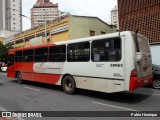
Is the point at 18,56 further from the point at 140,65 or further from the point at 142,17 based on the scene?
the point at 142,17

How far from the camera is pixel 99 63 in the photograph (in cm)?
970

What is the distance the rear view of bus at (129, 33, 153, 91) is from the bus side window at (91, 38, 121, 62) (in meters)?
0.71

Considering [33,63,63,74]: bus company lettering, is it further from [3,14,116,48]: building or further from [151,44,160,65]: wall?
[3,14,116,48]: building

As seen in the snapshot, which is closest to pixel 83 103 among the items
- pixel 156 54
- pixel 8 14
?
pixel 156 54

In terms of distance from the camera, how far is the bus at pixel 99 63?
→ 8727 millimetres

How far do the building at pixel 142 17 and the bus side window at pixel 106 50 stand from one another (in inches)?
437

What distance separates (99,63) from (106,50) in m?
0.66

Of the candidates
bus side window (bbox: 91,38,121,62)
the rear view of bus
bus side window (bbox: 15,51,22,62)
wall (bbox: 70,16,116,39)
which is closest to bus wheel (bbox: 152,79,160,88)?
the rear view of bus

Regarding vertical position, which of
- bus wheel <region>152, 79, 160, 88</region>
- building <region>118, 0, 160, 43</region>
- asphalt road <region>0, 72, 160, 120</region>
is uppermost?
building <region>118, 0, 160, 43</region>

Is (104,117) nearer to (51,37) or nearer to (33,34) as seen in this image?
(51,37)

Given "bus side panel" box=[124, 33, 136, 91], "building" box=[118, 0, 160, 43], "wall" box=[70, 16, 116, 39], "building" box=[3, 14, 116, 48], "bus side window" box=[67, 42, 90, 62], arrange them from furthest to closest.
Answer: "wall" box=[70, 16, 116, 39] → "building" box=[3, 14, 116, 48] → "building" box=[118, 0, 160, 43] → "bus side window" box=[67, 42, 90, 62] → "bus side panel" box=[124, 33, 136, 91]

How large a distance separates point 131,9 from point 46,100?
15.2 meters

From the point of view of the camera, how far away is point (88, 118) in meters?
6.86

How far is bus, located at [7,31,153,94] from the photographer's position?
28.6 feet
